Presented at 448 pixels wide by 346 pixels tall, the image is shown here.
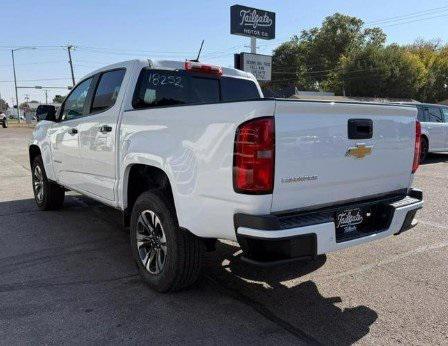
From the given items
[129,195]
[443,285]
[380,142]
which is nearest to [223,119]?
[380,142]

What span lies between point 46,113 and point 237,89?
2824mm

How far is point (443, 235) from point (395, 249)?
969 millimetres

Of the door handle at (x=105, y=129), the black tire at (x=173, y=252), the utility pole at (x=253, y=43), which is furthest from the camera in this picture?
the utility pole at (x=253, y=43)

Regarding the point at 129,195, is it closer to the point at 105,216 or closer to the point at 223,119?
the point at 223,119

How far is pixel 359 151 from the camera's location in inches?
133

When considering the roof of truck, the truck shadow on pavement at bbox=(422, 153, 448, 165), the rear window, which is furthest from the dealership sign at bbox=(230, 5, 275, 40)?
the rear window

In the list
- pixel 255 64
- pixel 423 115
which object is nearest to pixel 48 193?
pixel 255 64

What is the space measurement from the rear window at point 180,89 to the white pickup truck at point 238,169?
0.5 inches

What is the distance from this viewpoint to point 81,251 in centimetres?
494

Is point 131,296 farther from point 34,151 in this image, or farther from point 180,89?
point 34,151

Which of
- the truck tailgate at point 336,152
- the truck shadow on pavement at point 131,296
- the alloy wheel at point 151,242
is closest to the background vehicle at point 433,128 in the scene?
the truck shadow on pavement at point 131,296

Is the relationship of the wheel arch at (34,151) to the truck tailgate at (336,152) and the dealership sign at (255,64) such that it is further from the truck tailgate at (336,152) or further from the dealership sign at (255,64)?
the dealership sign at (255,64)

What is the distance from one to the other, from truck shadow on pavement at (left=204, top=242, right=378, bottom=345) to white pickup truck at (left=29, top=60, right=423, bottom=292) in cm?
58

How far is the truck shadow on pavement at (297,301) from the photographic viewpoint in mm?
3197
